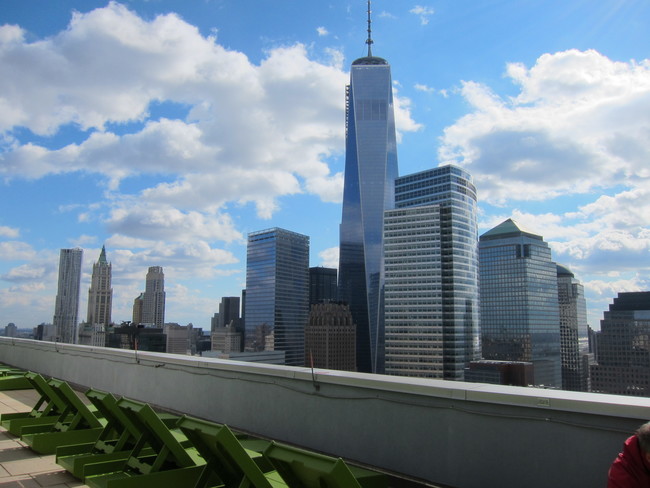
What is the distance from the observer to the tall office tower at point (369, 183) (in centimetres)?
17612

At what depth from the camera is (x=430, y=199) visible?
521 ft

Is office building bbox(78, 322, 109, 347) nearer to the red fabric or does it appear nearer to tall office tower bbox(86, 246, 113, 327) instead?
tall office tower bbox(86, 246, 113, 327)

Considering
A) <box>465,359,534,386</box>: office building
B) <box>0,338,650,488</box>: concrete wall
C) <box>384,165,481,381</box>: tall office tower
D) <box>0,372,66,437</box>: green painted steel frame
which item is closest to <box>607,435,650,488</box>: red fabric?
<box>0,338,650,488</box>: concrete wall

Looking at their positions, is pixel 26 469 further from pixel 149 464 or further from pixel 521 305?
pixel 521 305

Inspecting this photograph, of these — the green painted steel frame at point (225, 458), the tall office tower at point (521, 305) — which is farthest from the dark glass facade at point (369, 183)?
the green painted steel frame at point (225, 458)

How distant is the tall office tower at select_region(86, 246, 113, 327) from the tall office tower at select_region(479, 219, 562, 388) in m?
127

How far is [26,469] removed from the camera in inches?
198

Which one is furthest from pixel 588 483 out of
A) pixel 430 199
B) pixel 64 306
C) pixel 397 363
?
pixel 64 306

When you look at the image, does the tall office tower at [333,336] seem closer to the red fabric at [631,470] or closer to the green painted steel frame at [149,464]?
the green painted steel frame at [149,464]

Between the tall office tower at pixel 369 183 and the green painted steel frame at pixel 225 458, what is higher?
the tall office tower at pixel 369 183

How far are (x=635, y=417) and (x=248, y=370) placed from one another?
174 inches

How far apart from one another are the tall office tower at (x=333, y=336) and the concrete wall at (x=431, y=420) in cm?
17376

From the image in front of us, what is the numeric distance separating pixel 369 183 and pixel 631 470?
177 m

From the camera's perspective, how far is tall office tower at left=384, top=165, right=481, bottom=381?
144 meters
